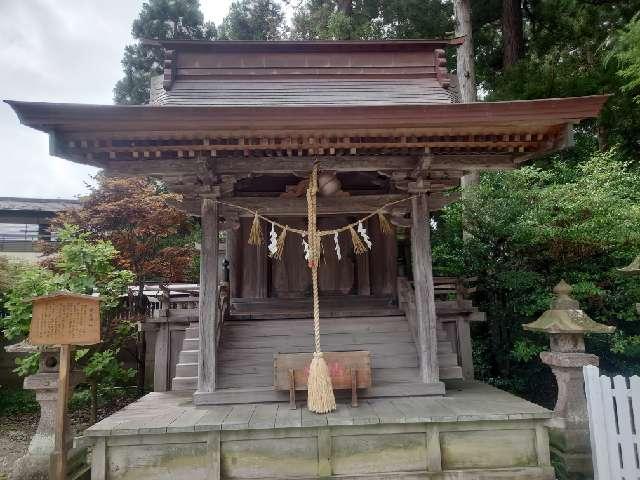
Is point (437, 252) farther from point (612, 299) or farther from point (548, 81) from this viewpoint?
point (548, 81)

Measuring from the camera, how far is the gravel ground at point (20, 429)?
7.40 meters

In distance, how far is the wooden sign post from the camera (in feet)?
15.5

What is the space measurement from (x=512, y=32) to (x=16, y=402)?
19148 millimetres

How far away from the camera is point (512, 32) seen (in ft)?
50.3

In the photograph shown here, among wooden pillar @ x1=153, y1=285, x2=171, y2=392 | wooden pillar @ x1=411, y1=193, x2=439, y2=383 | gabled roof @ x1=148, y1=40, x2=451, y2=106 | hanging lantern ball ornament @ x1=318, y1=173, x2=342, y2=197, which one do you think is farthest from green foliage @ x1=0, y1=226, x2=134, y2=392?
wooden pillar @ x1=411, y1=193, x2=439, y2=383

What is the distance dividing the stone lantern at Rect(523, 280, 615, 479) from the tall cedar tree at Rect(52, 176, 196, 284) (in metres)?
8.26

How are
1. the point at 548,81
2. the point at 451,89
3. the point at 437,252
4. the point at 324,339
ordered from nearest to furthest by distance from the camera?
the point at 324,339 → the point at 451,89 → the point at 437,252 → the point at 548,81

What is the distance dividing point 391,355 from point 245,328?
248 cm

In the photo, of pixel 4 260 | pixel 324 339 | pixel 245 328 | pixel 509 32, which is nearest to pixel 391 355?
pixel 324 339

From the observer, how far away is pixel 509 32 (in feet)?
50.3

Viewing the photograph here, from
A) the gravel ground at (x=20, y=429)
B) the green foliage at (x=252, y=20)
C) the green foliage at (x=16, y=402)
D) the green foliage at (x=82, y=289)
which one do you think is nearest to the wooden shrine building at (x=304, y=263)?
the green foliage at (x=82, y=289)

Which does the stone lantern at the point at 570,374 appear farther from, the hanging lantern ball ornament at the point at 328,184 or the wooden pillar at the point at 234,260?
the wooden pillar at the point at 234,260

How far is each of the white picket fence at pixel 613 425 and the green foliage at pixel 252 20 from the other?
1995 cm

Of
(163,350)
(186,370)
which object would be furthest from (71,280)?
(186,370)
